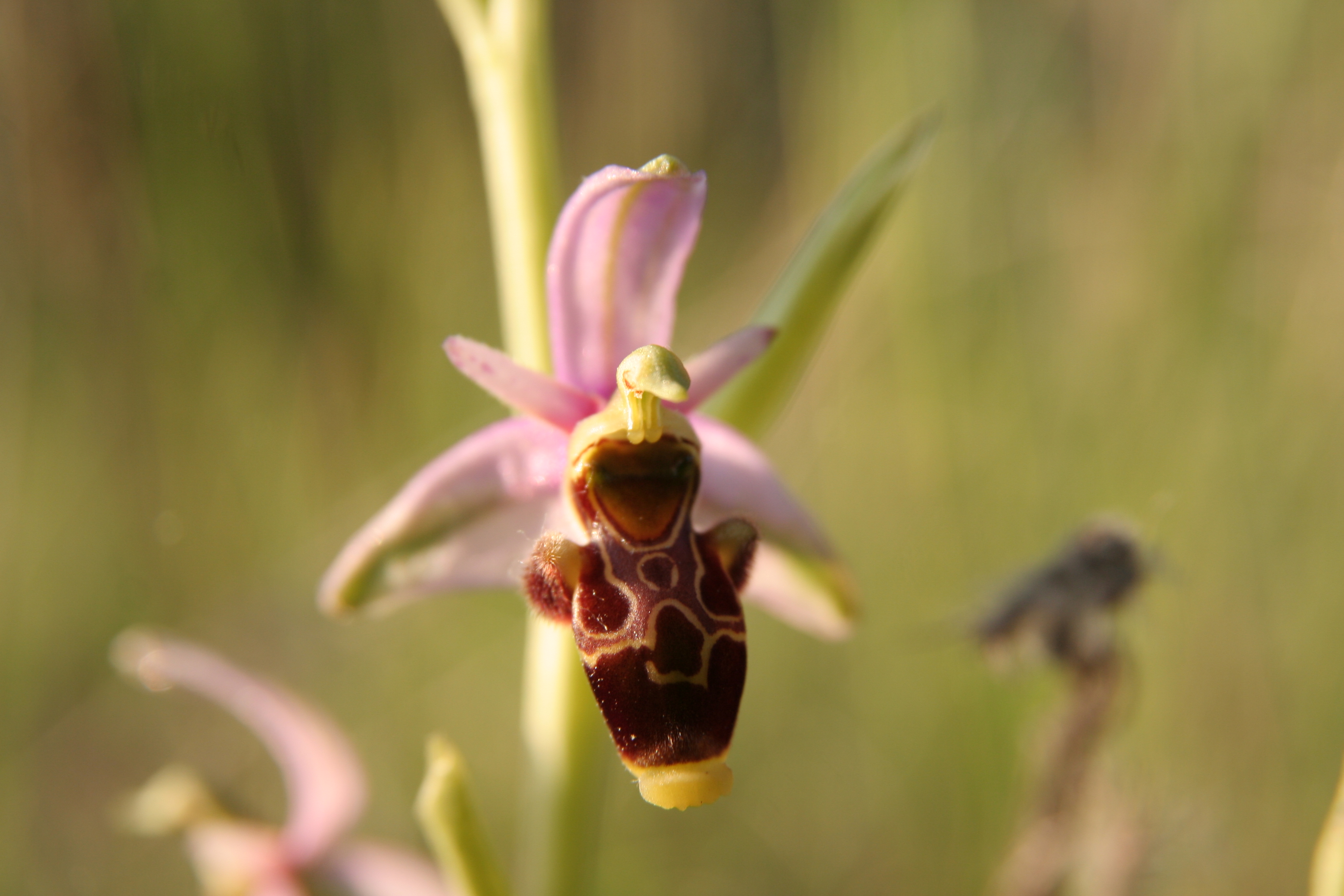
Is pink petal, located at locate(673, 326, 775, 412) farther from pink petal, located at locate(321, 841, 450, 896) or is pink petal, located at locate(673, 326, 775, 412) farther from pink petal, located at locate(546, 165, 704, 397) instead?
pink petal, located at locate(321, 841, 450, 896)

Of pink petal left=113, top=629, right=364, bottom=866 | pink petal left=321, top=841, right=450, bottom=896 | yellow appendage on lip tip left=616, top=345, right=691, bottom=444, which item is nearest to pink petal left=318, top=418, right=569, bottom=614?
yellow appendage on lip tip left=616, top=345, right=691, bottom=444

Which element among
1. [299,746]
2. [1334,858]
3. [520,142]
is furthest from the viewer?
[299,746]

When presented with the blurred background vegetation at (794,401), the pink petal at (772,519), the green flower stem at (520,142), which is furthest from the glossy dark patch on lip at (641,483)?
the blurred background vegetation at (794,401)

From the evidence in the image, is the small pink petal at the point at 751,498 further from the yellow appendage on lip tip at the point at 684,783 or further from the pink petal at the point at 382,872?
the pink petal at the point at 382,872

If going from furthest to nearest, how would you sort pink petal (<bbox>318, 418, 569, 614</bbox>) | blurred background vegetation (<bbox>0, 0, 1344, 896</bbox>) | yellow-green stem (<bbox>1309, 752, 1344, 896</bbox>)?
blurred background vegetation (<bbox>0, 0, 1344, 896</bbox>), pink petal (<bbox>318, 418, 569, 614</bbox>), yellow-green stem (<bbox>1309, 752, 1344, 896</bbox>)

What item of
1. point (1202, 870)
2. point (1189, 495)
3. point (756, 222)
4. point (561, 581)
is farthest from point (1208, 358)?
point (561, 581)

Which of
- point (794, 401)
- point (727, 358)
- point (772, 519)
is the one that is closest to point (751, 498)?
point (772, 519)

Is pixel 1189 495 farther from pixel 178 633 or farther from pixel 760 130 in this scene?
pixel 760 130

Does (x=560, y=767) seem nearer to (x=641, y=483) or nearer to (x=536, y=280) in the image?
(x=641, y=483)
